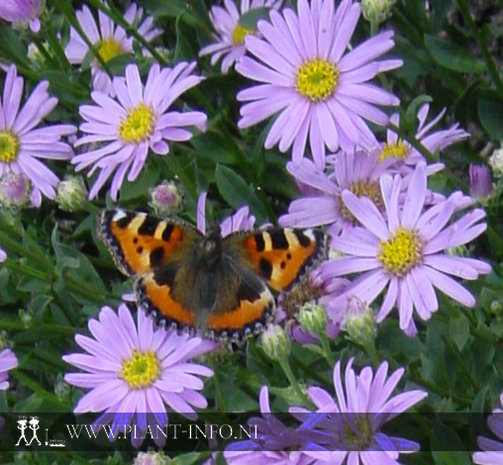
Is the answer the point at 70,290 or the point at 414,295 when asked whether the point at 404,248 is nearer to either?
the point at 414,295

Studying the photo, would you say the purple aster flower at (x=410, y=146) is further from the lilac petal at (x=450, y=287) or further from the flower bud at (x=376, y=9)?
the lilac petal at (x=450, y=287)

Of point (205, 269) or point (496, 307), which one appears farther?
point (496, 307)

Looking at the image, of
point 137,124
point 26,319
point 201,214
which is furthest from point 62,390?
point 137,124

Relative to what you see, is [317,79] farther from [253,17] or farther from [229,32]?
[229,32]

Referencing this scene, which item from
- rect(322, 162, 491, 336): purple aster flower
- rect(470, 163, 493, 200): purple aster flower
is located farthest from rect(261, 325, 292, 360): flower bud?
rect(470, 163, 493, 200): purple aster flower

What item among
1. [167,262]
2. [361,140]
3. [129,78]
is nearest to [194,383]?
[167,262]

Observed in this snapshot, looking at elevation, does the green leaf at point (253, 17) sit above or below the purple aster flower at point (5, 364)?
above

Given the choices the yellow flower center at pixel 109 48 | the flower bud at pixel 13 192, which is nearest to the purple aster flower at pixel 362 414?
the flower bud at pixel 13 192
